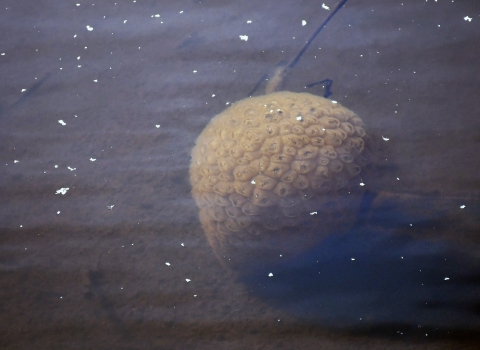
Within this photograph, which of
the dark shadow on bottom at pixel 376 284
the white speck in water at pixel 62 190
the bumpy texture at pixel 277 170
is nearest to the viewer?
the bumpy texture at pixel 277 170

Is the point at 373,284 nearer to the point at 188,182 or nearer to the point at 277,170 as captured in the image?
the point at 277,170

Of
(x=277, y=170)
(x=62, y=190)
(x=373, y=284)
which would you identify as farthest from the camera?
(x=62, y=190)

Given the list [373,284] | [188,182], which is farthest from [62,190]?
[373,284]

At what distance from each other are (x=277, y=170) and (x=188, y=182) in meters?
0.80

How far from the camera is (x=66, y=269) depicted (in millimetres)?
2467

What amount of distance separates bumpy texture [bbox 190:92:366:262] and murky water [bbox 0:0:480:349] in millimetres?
266

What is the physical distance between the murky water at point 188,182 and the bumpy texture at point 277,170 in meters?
0.27

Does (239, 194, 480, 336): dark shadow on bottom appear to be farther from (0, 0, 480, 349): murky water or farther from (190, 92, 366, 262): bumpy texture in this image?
(190, 92, 366, 262): bumpy texture

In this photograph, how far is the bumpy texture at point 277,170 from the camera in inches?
82.7

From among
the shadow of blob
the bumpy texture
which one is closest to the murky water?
the shadow of blob

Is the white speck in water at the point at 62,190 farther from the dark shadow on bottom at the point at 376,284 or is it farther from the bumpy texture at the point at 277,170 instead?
the dark shadow on bottom at the point at 376,284

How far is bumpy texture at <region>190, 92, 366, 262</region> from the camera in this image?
6.89ft

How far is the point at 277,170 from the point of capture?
82.3 inches

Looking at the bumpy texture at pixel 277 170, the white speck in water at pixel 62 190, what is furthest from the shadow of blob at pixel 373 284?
the white speck in water at pixel 62 190
